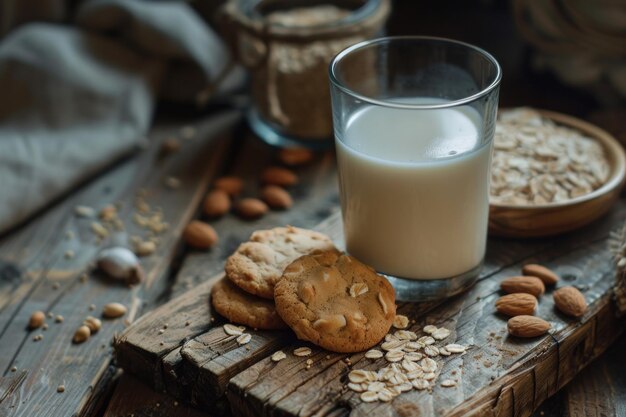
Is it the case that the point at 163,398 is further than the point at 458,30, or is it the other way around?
the point at 458,30

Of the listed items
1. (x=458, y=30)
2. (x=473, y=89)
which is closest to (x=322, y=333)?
(x=473, y=89)

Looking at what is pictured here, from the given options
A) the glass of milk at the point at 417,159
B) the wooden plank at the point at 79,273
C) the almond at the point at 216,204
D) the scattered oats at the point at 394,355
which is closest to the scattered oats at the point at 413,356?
the scattered oats at the point at 394,355

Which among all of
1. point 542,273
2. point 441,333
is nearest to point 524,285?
point 542,273

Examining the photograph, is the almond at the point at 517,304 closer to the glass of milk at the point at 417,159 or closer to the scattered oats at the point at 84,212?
the glass of milk at the point at 417,159

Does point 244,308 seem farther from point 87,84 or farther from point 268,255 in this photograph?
point 87,84

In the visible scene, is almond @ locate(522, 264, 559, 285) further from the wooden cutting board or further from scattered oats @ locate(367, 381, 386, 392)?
scattered oats @ locate(367, 381, 386, 392)

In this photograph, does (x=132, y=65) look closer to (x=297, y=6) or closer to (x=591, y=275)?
(x=297, y=6)

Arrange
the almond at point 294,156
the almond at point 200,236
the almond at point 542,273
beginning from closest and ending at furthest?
the almond at point 542,273 < the almond at point 200,236 < the almond at point 294,156
